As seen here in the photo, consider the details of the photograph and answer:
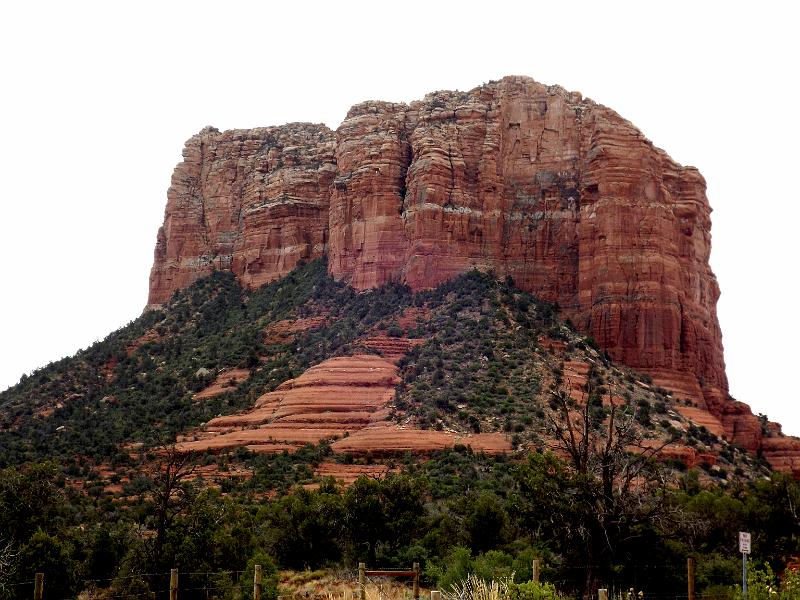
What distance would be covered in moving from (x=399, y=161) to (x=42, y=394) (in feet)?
102

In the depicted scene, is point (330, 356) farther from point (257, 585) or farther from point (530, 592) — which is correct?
point (530, 592)

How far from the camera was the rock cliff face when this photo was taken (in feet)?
242

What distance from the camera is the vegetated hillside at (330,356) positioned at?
61.6m

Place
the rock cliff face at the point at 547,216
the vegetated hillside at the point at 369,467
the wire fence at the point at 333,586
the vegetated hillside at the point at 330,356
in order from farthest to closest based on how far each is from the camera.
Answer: the rock cliff face at the point at 547,216, the vegetated hillside at the point at 330,356, the vegetated hillside at the point at 369,467, the wire fence at the point at 333,586

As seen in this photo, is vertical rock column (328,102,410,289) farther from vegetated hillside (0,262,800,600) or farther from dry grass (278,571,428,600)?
dry grass (278,571,428,600)

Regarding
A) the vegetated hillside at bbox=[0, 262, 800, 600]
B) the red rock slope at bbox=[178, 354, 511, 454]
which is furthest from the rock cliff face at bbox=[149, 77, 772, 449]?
the red rock slope at bbox=[178, 354, 511, 454]

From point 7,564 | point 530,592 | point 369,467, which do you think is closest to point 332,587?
point 7,564

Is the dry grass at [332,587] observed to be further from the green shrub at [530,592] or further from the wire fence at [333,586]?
the green shrub at [530,592]

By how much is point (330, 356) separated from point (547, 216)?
19.1 meters

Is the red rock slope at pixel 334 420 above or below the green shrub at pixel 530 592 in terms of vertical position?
above

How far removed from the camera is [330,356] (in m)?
70.7

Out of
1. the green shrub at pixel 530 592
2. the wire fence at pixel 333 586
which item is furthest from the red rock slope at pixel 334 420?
the green shrub at pixel 530 592

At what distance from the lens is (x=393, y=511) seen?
38.3 m

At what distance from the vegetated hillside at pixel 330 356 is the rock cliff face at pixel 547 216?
2562 millimetres
